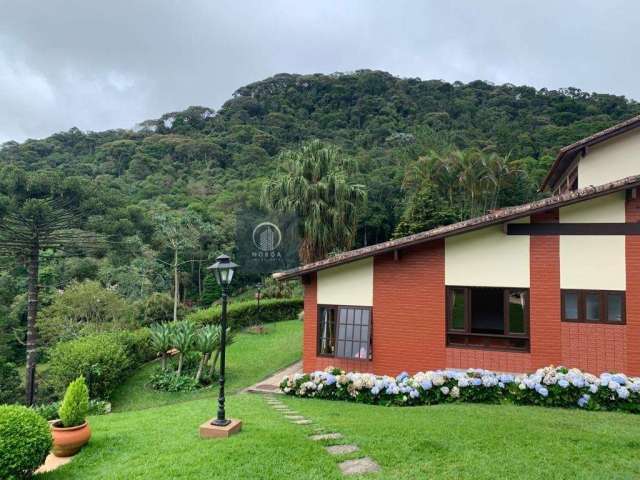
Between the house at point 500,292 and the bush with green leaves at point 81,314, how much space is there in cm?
1132

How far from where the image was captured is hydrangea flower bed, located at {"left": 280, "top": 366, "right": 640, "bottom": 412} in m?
7.25

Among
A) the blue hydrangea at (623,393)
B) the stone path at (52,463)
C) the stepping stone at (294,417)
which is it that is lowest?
the stone path at (52,463)

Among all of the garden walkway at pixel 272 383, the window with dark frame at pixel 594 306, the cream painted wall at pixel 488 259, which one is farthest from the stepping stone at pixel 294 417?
the window with dark frame at pixel 594 306

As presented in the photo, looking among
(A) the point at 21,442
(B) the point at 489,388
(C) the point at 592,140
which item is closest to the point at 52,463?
(A) the point at 21,442

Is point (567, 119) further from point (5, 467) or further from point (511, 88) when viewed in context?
point (5, 467)

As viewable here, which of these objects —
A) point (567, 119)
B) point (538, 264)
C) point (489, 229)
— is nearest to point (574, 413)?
point (538, 264)

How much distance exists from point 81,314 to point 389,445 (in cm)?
1643

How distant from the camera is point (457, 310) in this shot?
9.24 meters

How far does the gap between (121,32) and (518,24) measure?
24481 mm

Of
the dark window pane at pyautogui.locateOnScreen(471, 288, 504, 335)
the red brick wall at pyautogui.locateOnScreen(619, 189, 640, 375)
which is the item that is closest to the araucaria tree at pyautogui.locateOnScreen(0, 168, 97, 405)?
the dark window pane at pyautogui.locateOnScreen(471, 288, 504, 335)

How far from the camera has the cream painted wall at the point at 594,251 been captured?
836cm

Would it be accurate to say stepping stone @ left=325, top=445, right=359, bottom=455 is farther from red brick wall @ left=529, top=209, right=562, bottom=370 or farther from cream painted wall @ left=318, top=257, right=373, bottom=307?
red brick wall @ left=529, top=209, right=562, bottom=370

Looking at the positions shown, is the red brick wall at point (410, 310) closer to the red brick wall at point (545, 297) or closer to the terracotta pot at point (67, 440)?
the red brick wall at point (545, 297)

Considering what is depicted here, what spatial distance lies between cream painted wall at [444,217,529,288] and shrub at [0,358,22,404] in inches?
539
